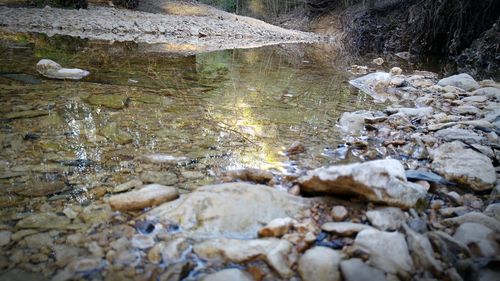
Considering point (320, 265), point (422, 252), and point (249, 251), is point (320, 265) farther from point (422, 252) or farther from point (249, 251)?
point (422, 252)

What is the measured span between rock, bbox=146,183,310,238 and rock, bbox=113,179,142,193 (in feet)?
0.90

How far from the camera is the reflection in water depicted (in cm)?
187

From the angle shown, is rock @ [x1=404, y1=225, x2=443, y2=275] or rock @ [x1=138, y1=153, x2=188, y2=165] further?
rock @ [x1=138, y1=153, x2=188, y2=165]

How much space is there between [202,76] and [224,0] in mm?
21302

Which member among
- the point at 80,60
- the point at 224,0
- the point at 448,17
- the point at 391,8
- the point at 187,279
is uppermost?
the point at 224,0

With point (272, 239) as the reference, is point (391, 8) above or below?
above

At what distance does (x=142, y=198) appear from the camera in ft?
5.03

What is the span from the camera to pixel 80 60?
14.7 ft

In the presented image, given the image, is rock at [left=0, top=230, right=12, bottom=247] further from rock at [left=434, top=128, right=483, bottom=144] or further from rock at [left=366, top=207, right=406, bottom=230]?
rock at [left=434, top=128, right=483, bottom=144]

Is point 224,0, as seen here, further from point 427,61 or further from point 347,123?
point 347,123

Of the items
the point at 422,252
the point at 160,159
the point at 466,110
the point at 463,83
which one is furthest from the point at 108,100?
the point at 463,83

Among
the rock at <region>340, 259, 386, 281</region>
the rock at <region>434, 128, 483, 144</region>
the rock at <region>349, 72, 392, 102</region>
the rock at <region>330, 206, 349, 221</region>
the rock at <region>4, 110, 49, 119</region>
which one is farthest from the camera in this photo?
the rock at <region>349, 72, 392, 102</region>

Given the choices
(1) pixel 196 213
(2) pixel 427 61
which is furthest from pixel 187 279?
(2) pixel 427 61

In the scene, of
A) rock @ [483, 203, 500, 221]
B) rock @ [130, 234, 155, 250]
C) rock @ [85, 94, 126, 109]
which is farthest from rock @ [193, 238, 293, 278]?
rock @ [85, 94, 126, 109]
